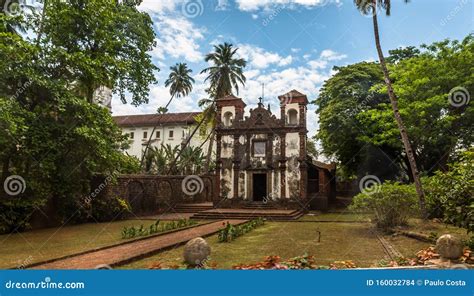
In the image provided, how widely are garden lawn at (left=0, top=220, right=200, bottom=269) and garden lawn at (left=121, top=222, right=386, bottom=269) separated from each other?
2.62 metres

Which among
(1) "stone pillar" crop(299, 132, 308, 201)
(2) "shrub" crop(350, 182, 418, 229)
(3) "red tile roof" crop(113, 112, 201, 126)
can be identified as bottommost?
(2) "shrub" crop(350, 182, 418, 229)

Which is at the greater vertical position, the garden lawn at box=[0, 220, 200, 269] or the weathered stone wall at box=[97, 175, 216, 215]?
the weathered stone wall at box=[97, 175, 216, 215]

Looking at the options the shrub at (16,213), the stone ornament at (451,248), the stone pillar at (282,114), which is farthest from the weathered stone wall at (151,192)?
the stone ornament at (451,248)

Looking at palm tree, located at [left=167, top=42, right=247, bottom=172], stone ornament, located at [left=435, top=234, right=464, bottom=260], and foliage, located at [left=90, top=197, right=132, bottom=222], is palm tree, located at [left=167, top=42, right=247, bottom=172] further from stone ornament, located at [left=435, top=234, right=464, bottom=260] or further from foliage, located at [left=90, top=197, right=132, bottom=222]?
stone ornament, located at [left=435, top=234, right=464, bottom=260]

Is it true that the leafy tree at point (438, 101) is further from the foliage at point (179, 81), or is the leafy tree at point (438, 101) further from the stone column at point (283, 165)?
the foliage at point (179, 81)

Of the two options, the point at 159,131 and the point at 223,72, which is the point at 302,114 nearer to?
the point at 223,72

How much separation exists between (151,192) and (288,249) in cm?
1675

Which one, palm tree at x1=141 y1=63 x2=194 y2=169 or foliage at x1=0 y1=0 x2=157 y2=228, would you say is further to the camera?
palm tree at x1=141 y1=63 x2=194 y2=169

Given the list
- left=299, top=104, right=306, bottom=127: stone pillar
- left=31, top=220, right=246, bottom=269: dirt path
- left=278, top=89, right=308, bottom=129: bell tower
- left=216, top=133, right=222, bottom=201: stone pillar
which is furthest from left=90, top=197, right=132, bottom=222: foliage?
left=299, top=104, right=306, bottom=127: stone pillar

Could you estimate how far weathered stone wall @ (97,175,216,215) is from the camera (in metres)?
21.3

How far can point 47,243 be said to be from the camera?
440 inches

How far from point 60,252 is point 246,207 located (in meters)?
15.4

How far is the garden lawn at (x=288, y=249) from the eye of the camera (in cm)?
794

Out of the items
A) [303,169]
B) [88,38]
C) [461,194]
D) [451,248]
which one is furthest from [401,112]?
[88,38]
